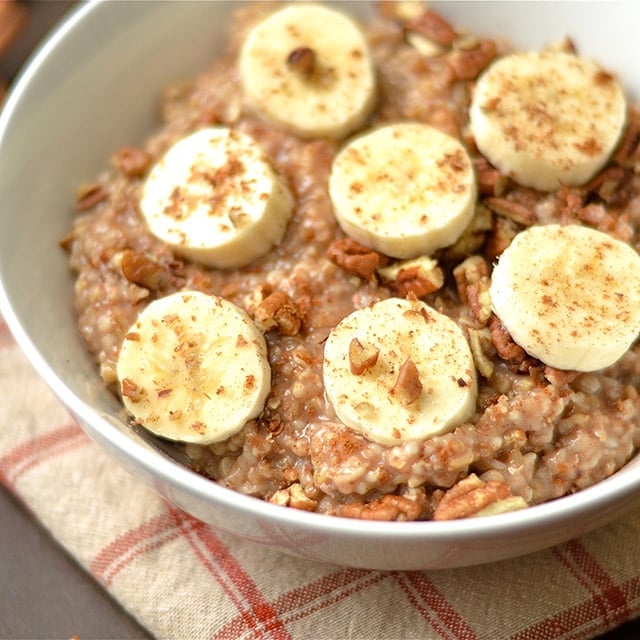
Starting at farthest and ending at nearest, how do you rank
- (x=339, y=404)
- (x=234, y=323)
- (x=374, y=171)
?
(x=374, y=171) < (x=234, y=323) < (x=339, y=404)

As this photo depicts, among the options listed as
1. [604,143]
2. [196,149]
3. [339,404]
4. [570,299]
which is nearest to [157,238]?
[196,149]

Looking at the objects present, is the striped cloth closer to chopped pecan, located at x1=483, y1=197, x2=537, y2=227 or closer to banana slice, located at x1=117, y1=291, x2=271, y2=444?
banana slice, located at x1=117, y1=291, x2=271, y2=444

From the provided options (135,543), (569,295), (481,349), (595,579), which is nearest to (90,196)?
(135,543)

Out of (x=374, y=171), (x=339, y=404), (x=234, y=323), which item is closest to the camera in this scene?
(x=339, y=404)

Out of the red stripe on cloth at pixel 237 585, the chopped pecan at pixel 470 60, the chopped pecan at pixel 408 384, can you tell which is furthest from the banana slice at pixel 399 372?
the chopped pecan at pixel 470 60

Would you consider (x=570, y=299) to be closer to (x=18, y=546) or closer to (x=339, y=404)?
(x=339, y=404)

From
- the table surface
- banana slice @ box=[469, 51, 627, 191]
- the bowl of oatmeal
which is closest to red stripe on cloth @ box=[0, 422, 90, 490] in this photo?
the table surface

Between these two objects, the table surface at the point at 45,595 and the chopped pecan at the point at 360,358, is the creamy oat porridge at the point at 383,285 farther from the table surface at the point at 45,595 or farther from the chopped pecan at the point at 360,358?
the table surface at the point at 45,595
